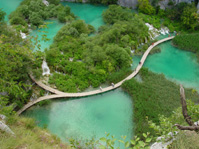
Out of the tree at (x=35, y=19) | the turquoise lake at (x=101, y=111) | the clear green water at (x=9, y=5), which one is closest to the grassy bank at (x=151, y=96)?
the turquoise lake at (x=101, y=111)

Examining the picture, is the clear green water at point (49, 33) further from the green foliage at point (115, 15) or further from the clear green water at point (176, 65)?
the clear green water at point (176, 65)

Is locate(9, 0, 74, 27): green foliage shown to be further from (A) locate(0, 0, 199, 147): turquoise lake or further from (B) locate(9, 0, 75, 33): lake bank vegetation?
(A) locate(0, 0, 199, 147): turquoise lake

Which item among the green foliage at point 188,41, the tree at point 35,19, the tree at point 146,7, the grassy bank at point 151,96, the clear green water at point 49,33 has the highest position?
the tree at point 146,7

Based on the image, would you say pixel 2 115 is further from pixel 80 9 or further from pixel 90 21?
pixel 80 9

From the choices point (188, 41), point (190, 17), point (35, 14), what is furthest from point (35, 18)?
point (190, 17)

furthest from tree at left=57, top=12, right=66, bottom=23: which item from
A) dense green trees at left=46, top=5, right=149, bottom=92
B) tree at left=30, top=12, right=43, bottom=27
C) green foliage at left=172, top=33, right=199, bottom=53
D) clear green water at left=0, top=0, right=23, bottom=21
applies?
green foliage at left=172, top=33, right=199, bottom=53
